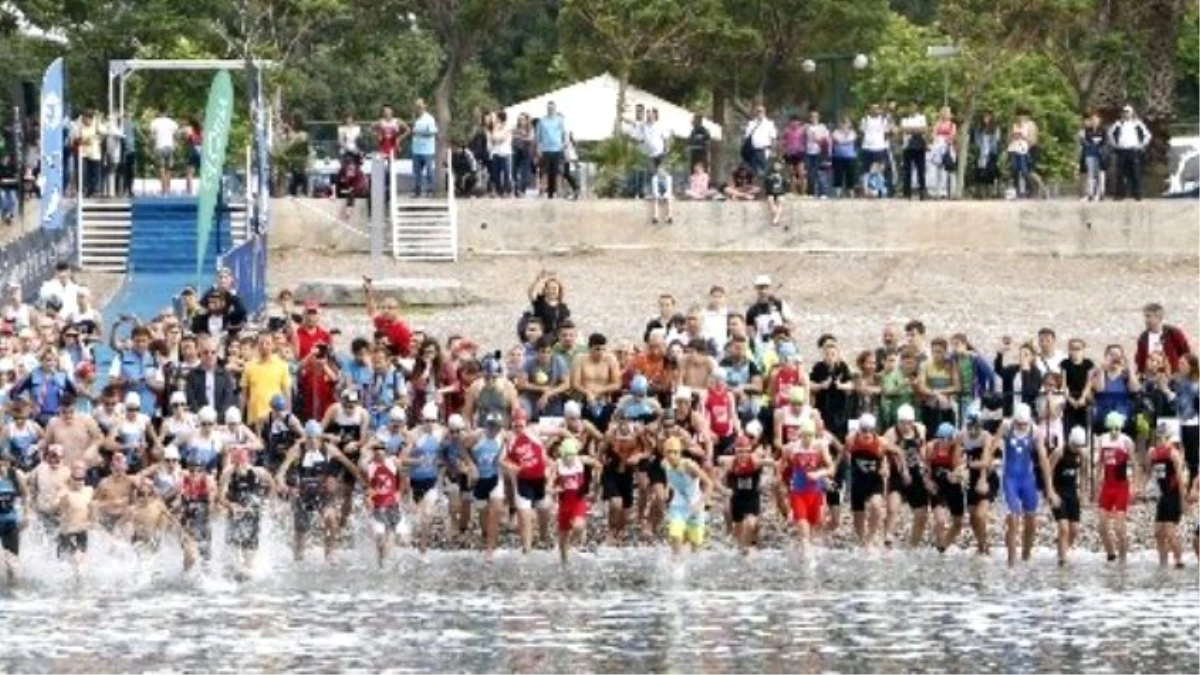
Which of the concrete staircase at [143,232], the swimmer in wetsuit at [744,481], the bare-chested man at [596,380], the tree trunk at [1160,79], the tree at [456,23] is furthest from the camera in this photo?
the tree at [456,23]

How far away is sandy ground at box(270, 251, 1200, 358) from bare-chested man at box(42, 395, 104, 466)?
12.4 meters

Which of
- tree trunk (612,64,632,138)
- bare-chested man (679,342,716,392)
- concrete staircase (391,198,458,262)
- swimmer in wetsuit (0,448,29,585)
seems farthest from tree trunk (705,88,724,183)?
swimmer in wetsuit (0,448,29,585)

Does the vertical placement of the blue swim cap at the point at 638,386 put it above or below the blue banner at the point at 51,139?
below

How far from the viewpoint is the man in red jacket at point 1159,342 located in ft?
134

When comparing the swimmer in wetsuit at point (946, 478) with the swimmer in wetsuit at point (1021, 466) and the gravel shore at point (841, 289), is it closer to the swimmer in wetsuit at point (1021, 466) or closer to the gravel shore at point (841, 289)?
the swimmer in wetsuit at point (1021, 466)

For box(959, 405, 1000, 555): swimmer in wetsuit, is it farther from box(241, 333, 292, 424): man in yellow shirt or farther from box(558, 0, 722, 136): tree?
box(558, 0, 722, 136): tree

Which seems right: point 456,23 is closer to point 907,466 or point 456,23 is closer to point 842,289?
point 842,289

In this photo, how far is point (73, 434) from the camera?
127 feet

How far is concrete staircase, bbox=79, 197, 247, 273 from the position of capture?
56219 millimetres

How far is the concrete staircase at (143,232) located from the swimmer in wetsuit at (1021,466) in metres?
19.3

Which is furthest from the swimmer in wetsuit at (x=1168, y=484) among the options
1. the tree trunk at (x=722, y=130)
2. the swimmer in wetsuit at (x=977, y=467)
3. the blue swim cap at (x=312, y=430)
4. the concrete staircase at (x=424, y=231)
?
the tree trunk at (x=722, y=130)

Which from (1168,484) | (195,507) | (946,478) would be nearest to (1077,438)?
(1168,484)

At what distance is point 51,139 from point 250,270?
3137mm

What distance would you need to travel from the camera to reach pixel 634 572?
126ft
